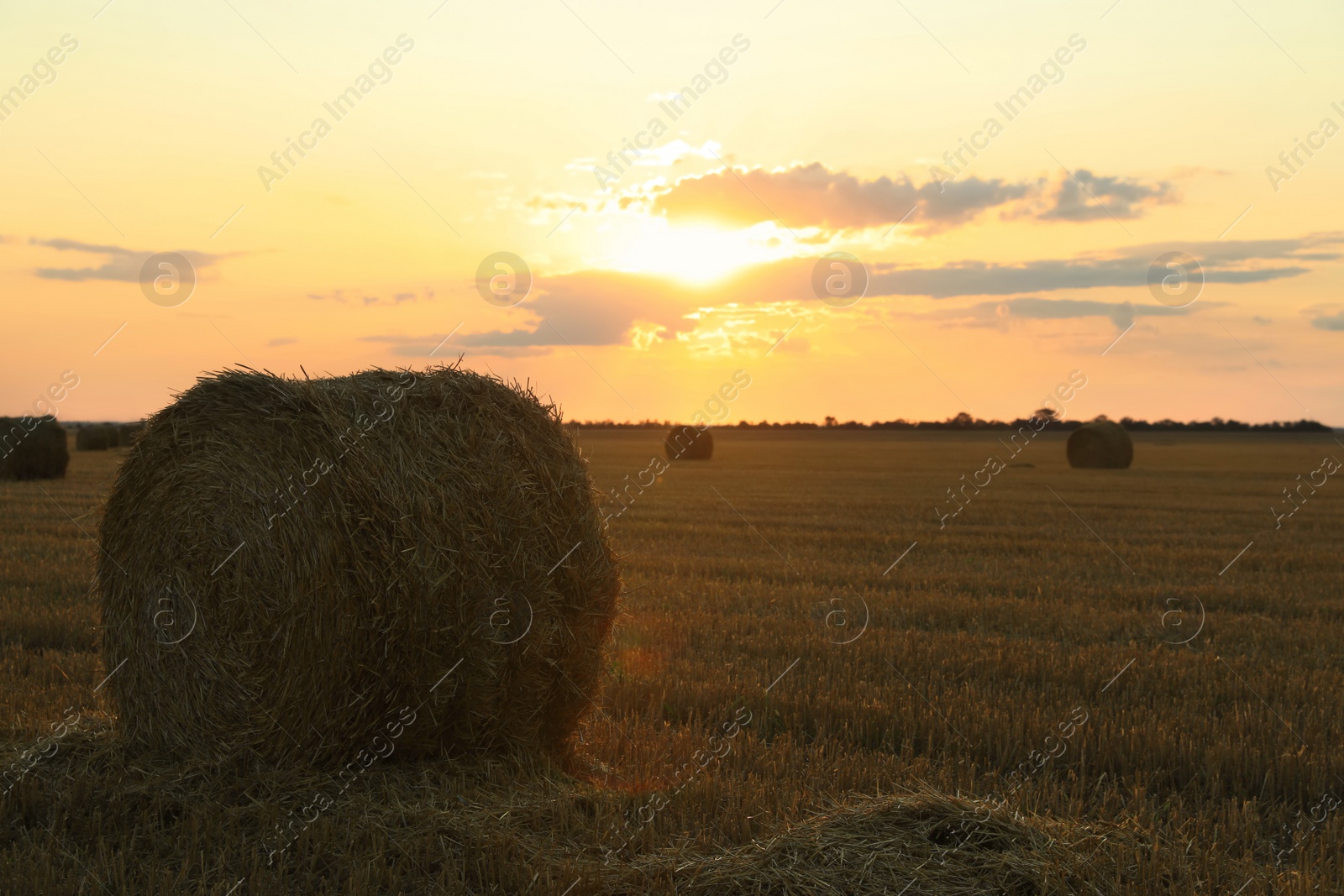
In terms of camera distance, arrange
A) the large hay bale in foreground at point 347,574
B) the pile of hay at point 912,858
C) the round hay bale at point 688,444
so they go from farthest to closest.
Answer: the round hay bale at point 688,444 → the large hay bale in foreground at point 347,574 → the pile of hay at point 912,858

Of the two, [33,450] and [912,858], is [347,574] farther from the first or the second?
[33,450]

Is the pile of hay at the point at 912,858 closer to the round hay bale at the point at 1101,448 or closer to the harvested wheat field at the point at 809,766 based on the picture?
the harvested wheat field at the point at 809,766

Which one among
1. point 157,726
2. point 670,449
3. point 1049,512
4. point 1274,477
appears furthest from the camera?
point 670,449

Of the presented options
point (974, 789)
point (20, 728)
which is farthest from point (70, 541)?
point (974, 789)

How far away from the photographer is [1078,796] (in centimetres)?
534

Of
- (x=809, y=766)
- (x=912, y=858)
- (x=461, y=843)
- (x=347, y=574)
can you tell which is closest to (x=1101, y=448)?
(x=809, y=766)

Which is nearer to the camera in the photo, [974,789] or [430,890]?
[430,890]

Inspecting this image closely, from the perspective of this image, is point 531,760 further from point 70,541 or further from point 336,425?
point 70,541

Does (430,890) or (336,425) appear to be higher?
→ (336,425)

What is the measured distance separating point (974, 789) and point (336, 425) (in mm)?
4052

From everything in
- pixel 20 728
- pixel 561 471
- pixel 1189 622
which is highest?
pixel 561 471

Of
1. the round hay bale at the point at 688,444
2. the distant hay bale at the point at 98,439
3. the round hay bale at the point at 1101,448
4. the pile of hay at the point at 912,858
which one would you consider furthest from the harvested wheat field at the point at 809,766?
the distant hay bale at the point at 98,439

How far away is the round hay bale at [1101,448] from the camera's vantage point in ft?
123

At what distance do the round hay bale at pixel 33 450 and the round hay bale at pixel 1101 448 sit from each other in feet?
110
